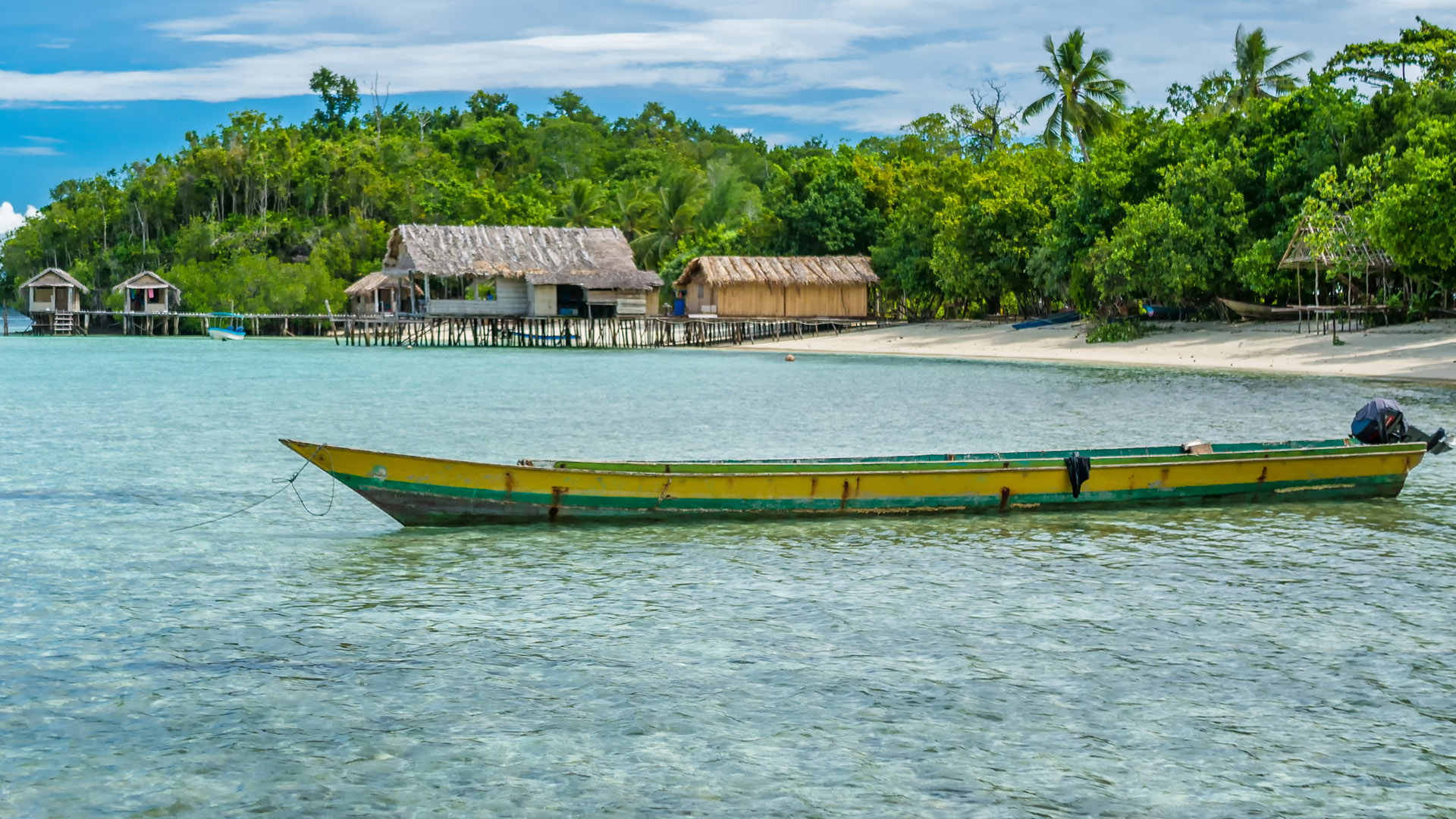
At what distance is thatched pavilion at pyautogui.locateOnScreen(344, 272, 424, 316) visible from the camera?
50938mm

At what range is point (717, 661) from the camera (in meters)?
6.61

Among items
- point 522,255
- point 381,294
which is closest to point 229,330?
point 381,294

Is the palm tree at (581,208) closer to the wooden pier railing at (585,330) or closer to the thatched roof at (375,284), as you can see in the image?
the wooden pier railing at (585,330)

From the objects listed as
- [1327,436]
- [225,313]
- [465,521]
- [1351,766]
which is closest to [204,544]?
[465,521]

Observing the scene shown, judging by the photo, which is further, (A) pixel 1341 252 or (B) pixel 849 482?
(A) pixel 1341 252

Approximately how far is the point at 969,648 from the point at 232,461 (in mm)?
10083

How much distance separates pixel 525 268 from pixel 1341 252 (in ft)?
91.3

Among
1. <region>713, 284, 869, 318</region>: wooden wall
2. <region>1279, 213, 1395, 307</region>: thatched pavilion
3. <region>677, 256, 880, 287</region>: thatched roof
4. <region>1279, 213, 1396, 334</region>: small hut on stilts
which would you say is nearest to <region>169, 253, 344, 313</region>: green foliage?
<region>677, 256, 880, 287</region>: thatched roof

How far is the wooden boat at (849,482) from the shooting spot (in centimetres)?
926

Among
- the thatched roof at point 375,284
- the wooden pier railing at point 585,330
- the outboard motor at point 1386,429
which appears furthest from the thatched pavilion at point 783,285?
the outboard motor at point 1386,429

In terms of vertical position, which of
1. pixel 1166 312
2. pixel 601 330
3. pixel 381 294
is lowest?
pixel 601 330

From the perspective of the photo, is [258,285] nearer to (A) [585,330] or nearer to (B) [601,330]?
(A) [585,330]

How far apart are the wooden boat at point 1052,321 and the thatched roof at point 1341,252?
435 inches

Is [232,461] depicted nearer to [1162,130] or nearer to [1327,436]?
[1327,436]
